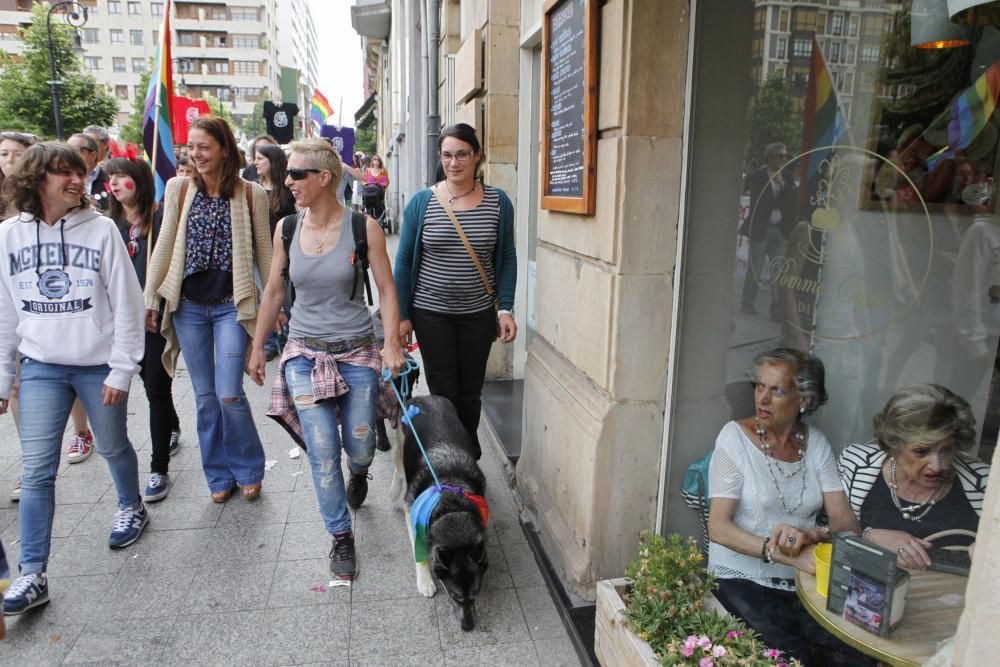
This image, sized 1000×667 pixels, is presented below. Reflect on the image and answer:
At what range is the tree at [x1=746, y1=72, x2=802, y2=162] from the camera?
2.70 meters

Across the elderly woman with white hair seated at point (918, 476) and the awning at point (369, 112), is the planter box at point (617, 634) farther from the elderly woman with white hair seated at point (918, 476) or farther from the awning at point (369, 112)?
the awning at point (369, 112)

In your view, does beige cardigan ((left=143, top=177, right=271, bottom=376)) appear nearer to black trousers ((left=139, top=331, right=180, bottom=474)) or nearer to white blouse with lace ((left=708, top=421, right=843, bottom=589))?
black trousers ((left=139, top=331, right=180, bottom=474))

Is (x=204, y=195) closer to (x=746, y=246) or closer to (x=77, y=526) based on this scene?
(x=77, y=526)

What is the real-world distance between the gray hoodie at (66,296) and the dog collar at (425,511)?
1.54 m

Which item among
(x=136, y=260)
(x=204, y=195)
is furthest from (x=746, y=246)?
(x=136, y=260)

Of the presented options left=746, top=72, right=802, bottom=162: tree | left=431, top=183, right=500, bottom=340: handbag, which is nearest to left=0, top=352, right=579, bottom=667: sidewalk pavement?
left=431, top=183, right=500, bottom=340: handbag

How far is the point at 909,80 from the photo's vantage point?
8.35 feet

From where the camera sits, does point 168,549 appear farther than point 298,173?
Yes

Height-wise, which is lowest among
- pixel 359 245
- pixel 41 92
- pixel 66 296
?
pixel 66 296

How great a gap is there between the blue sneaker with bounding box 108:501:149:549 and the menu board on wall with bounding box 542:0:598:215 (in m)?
2.88

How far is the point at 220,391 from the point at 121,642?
1410 millimetres

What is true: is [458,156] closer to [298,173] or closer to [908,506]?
[298,173]

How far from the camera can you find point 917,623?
1.84 m

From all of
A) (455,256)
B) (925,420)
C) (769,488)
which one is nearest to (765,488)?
(769,488)
